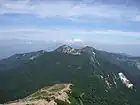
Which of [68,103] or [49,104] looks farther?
[68,103]

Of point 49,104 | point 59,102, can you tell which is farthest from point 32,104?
point 59,102

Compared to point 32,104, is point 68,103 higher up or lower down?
lower down

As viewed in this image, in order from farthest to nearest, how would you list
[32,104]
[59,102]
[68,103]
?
[68,103], [59,102], [32,104]

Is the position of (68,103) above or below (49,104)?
below

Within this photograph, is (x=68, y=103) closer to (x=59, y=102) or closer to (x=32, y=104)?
(x=59, y=102)

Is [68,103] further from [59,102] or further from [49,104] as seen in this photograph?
[49,104]

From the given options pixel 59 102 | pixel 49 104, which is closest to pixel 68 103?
pixel 59 102

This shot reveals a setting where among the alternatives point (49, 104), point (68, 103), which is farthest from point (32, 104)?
point (68, 103)

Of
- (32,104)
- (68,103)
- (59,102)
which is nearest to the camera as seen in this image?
(32,104)

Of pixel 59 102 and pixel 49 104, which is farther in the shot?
pixel 59 102
